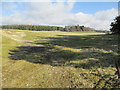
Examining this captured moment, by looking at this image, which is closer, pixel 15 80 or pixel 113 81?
pixel 113 81

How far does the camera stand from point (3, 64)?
44.0 ft

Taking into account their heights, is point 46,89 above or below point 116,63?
below

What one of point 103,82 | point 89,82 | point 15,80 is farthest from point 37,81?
point 103,82

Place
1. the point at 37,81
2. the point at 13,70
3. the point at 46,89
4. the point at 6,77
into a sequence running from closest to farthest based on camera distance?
1. the point at 46,89
2. the point at 37,81
3. the point at 6,77
4. the point at 13,70

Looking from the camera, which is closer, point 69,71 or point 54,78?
point 54,78

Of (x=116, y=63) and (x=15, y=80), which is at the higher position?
(x=116, y=63)

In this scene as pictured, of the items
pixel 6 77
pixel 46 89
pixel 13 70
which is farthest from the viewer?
pixel 13 70

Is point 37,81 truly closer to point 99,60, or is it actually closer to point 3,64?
point 3,64

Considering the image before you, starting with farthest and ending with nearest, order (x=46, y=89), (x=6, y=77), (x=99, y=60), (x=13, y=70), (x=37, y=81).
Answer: (x=99, y=60) < (x=13, y=70) < (x=6, y=77) < (x=37, y=81) < (x=46, y=89)

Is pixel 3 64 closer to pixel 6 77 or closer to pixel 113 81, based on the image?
pixel 6 77

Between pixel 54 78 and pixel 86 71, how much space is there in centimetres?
307

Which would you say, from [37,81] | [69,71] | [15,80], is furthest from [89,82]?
[15,80]

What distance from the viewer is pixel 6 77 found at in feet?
33.8

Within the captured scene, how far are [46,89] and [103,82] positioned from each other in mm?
4272
